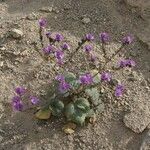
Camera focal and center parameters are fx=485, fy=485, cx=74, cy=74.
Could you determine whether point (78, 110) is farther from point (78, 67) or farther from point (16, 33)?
point (16, 33)

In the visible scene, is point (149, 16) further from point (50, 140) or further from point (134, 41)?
point (50, 140)

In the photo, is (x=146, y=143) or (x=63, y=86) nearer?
(x=63, y=86)

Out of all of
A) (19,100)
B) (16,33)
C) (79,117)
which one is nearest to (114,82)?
(79,117)

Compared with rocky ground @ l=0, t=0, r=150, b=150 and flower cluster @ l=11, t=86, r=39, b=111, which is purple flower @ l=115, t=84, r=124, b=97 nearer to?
rocky ground @ l=0, t=0, r=150, b=150

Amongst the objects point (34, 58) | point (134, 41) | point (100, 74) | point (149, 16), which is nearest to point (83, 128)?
point (100, 74)

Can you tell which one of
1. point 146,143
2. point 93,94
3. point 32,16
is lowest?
point 32,16

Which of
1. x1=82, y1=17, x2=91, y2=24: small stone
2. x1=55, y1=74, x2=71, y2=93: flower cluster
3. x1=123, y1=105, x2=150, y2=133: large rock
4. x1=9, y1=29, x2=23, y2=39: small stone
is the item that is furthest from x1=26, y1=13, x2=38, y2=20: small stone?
x1=123, y1=105, x2=150, y2=133: large rock

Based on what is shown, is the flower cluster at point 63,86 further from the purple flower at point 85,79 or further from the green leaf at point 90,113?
the green leaf at point 90,113

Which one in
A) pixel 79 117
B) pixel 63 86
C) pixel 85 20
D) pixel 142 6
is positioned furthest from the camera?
pixel 142 6
